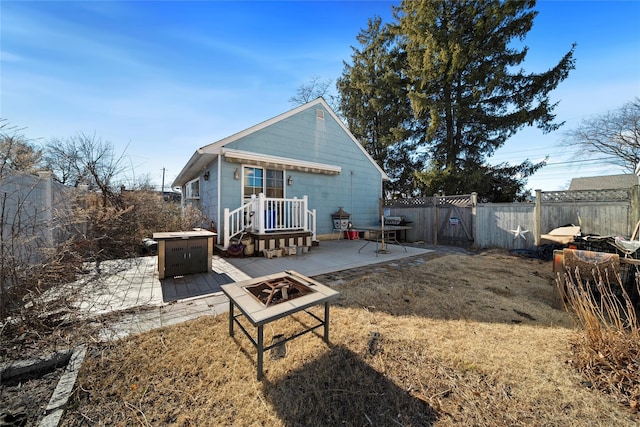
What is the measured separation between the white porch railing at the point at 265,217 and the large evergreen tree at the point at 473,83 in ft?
30.6

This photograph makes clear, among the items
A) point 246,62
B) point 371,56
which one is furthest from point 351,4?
point 371,56

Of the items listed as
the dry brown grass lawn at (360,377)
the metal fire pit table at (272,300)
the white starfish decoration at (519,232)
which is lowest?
the dry brown grass lawn at (360,377)

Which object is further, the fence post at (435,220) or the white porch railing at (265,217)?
the fence post at (435,220)

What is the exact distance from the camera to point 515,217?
825cm

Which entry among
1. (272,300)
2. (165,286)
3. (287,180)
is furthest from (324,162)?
(272,300)

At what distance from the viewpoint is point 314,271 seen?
5.00 m

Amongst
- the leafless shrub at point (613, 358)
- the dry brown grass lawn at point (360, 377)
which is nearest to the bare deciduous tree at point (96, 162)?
the dry brown grass lawn at point (360, 377)

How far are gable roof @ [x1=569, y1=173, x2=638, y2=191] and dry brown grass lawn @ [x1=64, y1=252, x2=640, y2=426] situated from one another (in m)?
26.0

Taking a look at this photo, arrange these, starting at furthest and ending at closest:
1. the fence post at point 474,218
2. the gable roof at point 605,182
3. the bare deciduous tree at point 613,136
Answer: the gable roof at point 605,182
the bare deciduous tree at point 613,136
the fence post at point 474,218

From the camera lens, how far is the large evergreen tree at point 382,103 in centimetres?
1562

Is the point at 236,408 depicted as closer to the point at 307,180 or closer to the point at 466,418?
the point at 466,418

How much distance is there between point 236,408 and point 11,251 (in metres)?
2.94

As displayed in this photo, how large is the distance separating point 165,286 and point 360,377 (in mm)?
3641

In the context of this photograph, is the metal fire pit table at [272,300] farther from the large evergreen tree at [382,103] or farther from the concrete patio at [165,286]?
the large evergreen tree at [382,103]
